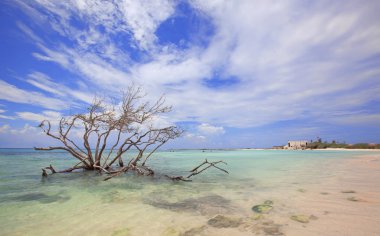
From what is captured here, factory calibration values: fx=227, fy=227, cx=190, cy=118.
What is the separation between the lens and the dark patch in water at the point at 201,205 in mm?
5913

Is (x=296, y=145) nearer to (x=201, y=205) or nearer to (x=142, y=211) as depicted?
(x=201, y=205)

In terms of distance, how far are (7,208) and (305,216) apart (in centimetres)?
787

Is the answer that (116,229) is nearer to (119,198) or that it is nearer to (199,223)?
(199,223)

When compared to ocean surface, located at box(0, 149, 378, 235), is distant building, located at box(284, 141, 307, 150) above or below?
above

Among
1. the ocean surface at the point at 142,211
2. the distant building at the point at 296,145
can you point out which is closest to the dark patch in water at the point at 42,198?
the ocean surface at the point at 142,211

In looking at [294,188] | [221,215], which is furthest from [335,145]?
[221,215]

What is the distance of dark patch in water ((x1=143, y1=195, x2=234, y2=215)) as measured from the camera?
19.4 feet

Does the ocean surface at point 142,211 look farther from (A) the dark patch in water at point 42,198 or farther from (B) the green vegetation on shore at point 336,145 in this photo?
(B) the green vegetation on shore at point 336,145

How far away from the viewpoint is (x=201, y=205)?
645 cm

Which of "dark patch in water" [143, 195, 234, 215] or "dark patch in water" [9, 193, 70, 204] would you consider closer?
"dark patch in water" [143, 195, 234, 215]

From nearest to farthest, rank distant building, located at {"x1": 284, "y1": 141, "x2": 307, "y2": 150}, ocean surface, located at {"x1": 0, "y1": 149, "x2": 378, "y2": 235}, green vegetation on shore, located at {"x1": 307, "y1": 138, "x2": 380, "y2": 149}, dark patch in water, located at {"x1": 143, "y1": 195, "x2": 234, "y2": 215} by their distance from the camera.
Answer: ocean surface, located at {"x1": 0, "y1": 149, "x2": 378, "y2": 235} → dark patch in water, located at {"x1": 143, "y1": 195, "x2": 234, "y2": 215} → green vegetation on shore, located at {"x1": 307, "y1": 138, "x2": 380, "y2": 149} → distant building, located at {"x1": 284, "y1": 141, "x2": 307, "y2": 150}

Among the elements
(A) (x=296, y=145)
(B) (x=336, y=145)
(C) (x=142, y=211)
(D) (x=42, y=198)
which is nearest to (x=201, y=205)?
(C) (x=142, y=211)

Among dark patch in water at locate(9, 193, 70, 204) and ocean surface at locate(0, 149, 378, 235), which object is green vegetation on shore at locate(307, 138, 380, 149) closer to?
ocean surface at locate(0, 149, 378, 235)

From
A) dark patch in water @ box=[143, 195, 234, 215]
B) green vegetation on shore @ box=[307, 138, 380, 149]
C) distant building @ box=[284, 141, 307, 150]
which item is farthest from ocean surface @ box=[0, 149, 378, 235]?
distant building @ box=[284, 141, 307, 150]
